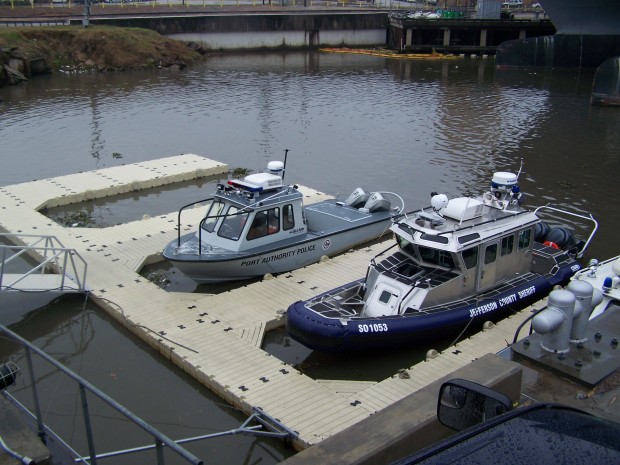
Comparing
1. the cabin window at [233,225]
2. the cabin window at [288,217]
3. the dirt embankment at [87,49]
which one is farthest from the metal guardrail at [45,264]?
the dirt embankment at [87,49]

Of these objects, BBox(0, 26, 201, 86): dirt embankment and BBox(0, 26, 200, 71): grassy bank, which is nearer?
BBox(0, 26, 201, 86): dirt embankment

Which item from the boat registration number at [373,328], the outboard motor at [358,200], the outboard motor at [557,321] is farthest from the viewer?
the outboard motor at [358,200]

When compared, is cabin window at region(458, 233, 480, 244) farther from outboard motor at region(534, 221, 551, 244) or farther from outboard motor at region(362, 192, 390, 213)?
outboard motor at region(362, 192, 390, 213)

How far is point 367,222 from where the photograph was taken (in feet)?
53.6

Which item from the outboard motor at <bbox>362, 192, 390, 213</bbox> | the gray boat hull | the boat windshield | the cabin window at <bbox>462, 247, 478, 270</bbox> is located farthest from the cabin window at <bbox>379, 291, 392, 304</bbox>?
the outboard motor at <bbox>362, 192, 390, 213</bbox>

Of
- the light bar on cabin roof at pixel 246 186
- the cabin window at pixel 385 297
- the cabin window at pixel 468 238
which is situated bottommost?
the cabin window at pixel 385 297

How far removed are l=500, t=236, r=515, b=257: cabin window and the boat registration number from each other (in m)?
3.13

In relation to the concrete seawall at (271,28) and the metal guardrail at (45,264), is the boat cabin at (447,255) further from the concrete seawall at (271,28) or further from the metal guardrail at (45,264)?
the concrete seawall at (271,28)

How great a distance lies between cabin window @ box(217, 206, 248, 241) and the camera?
14.3 meters

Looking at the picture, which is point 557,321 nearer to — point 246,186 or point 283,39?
point 246,186

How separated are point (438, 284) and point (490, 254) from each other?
1.37 metres

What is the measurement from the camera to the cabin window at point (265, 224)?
47.0 ft

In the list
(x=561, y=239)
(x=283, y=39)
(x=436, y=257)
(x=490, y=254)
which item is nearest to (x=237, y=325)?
(x=436, y=257)

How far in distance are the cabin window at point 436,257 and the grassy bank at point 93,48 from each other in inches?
1619
